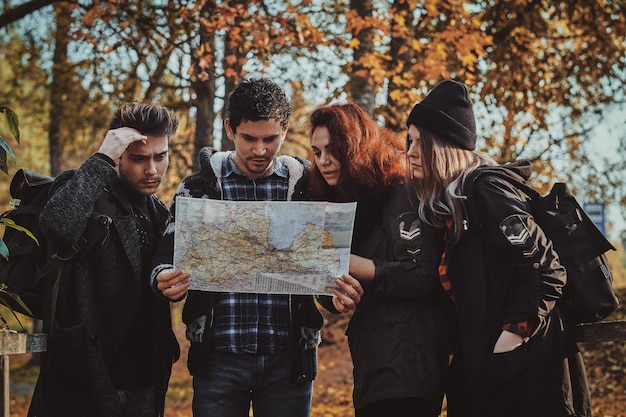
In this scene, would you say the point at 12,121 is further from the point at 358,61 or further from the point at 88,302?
the point at 358,61

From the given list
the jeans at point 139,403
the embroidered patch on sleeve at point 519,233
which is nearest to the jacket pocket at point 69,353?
the jeans at point 139,403

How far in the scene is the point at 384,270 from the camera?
3.25 metres

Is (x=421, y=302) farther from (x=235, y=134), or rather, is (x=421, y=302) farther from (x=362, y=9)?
(x=362, y=9)

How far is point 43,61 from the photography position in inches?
543

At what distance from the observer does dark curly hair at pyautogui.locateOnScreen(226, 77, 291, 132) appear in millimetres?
3557

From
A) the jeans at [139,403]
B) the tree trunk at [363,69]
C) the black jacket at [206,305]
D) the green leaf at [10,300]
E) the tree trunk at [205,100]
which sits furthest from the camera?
the tree trunk at [205,100]

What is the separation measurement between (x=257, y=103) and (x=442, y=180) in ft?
2.98

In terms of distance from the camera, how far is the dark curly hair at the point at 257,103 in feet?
11.7

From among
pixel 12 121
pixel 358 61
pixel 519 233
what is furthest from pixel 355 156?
pixel 358 61

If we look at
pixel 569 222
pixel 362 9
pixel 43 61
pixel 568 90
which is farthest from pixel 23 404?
pixel 569 222

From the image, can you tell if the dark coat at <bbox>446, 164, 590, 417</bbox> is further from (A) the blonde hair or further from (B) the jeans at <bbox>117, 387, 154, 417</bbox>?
(B) the jeans at <bbox>117, 387, 154, 417</bbox>

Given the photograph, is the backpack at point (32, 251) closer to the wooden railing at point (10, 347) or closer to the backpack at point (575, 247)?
the wooden railing at point (10, 347)

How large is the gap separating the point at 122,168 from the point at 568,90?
8.96m

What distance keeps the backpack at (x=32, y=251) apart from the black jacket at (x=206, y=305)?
364 millimetres
